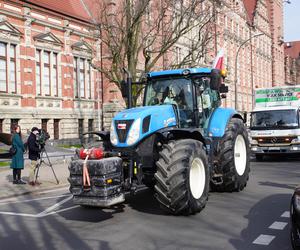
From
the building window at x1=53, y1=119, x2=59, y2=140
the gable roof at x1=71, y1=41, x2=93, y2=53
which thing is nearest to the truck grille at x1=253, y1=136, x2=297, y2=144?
the building window at x1=53, y1=119, x2=59, y2=140

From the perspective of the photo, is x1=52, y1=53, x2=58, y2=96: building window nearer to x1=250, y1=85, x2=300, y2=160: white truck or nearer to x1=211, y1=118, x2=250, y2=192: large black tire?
x1=250, y1=85, x2=300, y2=160: white truck

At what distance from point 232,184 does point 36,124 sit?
19346 millimetres

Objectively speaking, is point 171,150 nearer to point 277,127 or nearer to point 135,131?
point 135,131

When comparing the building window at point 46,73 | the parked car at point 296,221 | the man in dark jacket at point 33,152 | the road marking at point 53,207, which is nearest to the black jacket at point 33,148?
the man in dark jacket at point 33,152

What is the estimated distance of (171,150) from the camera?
7.68m

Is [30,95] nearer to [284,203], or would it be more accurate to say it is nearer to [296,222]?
[284,203]

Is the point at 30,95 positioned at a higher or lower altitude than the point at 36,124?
higher

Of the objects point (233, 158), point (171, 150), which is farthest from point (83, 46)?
point (171, 150)

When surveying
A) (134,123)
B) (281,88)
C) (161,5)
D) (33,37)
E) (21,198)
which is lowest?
(21,198)

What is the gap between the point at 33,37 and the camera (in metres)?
26.9

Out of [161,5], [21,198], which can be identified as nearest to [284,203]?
[21,198]

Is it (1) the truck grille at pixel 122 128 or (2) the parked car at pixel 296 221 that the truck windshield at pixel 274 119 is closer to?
(1) the truck grille at pixel 122 128

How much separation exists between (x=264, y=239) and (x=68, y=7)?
2776 centimetres

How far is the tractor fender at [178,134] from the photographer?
26.6ft
